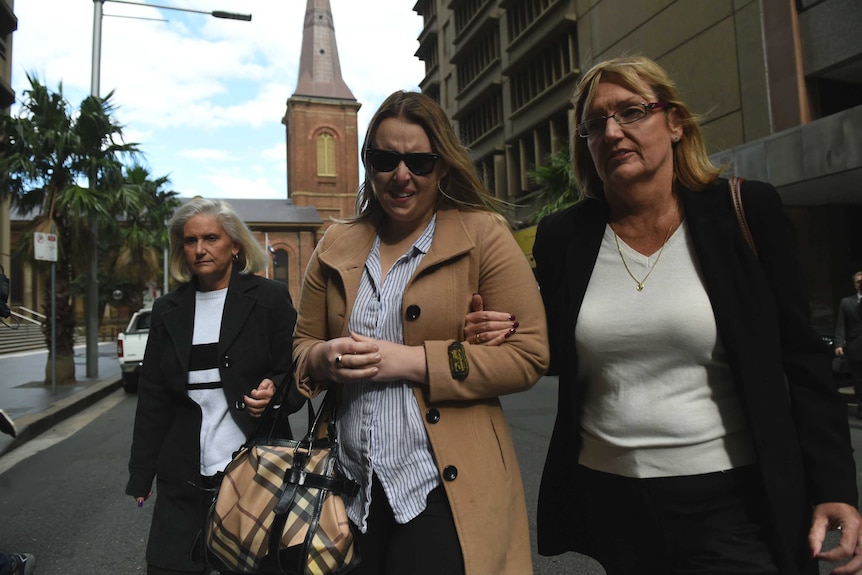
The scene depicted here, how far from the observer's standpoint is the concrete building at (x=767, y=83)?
11945 mm

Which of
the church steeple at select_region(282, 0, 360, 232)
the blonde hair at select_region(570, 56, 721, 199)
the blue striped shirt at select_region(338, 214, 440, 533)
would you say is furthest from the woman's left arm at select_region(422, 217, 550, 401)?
the church steeple at select_region(282, 0, 360, 232)

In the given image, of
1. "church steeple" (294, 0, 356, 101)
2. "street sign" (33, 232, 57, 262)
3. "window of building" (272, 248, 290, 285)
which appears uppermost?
"church steeple" (294, 0, 356, 101)

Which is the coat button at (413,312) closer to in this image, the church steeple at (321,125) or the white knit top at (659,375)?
the white knit top at (659,375)

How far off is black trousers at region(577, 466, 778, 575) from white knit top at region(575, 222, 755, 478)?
4 cm

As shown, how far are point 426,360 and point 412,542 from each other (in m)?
0.47

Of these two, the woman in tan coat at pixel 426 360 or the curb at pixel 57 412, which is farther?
the curb at pixel 57 412

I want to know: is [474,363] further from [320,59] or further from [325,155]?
[320,59]

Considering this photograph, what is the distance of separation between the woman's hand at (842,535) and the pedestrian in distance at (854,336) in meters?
8.15

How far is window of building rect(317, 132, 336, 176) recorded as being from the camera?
6525 centimetres

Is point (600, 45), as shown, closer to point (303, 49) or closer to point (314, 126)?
point (314, 126)

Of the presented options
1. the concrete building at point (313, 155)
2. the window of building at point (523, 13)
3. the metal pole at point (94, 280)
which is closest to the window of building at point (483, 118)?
the window of building at point (523, 13)

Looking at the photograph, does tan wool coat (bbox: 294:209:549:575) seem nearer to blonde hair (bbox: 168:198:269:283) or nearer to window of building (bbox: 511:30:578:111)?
blonde hair (bbox: 168:198:269:283)

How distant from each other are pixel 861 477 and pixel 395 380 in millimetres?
5241

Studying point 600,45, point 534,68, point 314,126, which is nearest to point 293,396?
point 600,45
